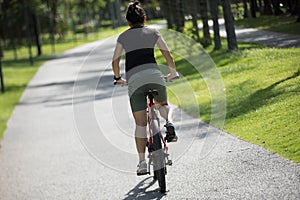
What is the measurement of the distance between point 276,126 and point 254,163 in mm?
2264

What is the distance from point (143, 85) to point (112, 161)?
11.2 ft

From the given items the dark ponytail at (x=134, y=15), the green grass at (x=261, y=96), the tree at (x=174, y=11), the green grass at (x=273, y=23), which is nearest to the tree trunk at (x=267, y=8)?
the green grass at (x=273, y=23)

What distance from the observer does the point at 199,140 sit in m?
11.4

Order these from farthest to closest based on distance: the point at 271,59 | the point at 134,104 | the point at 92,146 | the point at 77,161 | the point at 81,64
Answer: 1. the point at 81,64
2. the point at 271,59
3. the point at 92,146
4. the point at 77,161
5. the point at 134,104

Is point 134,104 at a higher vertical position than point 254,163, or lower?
higher

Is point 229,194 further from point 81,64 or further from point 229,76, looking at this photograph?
point 81,64

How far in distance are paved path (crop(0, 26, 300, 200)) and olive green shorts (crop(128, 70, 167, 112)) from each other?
1088mm

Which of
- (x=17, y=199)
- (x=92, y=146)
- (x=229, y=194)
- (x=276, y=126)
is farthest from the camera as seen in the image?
(x=92, y=146)

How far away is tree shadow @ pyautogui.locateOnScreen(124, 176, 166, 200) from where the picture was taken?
8.14 meters

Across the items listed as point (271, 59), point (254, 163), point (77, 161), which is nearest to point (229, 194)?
point (254, 163)

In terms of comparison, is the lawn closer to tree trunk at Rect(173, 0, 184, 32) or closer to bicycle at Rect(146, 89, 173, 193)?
bicycle at Rect(146, 89, 173, 193)

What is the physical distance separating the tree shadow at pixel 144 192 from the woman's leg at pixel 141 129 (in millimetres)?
426

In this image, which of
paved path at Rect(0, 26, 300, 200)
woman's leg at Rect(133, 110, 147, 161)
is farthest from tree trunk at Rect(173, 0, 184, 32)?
woman's leg at Rect(133, 110, 147, 161)

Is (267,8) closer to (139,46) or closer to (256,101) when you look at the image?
(256,101)
